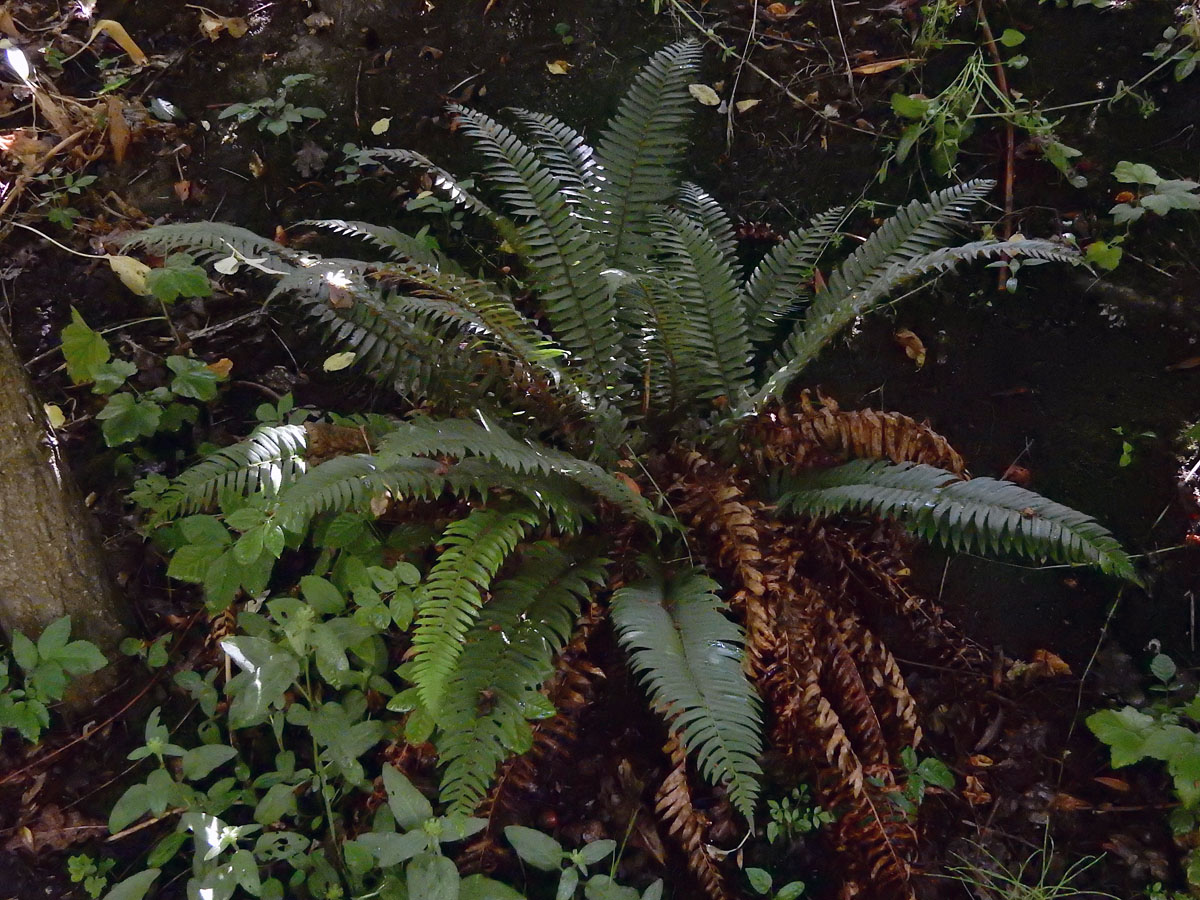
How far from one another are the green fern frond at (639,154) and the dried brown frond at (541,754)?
1.11m

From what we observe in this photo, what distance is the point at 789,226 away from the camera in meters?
2.87

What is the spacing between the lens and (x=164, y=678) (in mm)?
→ 2320

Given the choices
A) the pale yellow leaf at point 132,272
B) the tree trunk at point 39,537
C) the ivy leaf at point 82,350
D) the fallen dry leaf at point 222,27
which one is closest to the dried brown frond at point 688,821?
the tree trunk at point 39,537

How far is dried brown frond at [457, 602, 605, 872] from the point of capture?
1.93m

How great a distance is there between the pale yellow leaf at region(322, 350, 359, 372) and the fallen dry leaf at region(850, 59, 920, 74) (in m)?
2.05

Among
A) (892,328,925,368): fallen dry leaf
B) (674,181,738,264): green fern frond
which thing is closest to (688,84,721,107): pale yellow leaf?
(674,181,738,264): green fern frond

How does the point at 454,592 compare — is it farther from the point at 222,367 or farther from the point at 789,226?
the point at 789,226

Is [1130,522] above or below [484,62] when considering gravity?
below

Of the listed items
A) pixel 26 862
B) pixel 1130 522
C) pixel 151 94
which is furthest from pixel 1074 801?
pixel 151 94

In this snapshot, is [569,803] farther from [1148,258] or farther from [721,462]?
[1148,258]

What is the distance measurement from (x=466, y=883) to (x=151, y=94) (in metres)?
3.02

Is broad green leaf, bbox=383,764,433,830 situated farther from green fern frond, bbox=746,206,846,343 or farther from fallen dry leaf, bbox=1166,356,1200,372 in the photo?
fallen dry leaf, bbox=1166,356,1200,372

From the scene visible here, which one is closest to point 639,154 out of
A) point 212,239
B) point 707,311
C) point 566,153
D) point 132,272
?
point 566,153

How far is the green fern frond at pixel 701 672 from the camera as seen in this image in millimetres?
1729
